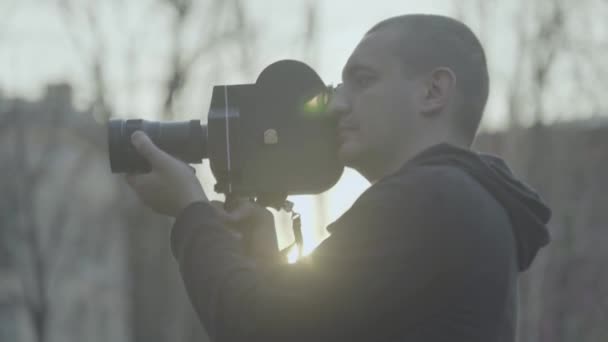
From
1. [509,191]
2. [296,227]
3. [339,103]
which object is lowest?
[296,227]

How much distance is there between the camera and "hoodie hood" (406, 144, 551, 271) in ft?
7.50

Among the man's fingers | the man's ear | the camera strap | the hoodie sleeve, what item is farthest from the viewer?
the camera strap

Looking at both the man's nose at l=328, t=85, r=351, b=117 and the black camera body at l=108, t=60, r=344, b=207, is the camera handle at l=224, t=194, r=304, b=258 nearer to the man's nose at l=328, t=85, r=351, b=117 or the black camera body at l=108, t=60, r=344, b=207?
the black camera body at l=108, t=60, r=344, b=207

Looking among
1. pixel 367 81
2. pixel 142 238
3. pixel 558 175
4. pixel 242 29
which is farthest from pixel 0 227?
pixel 367 81

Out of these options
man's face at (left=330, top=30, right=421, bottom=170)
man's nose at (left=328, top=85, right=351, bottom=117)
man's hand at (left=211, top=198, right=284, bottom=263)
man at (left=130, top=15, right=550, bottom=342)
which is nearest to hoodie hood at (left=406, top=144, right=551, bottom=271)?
man at (left=130, top=15, right=550, bottom=342)

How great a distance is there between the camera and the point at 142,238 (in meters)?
21.9

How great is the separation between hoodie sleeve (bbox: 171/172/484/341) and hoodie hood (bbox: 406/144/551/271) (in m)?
0.14

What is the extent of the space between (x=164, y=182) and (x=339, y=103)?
1.30 ft

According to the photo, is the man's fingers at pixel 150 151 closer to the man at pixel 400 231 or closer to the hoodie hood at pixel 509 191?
the man at pixel 400 231

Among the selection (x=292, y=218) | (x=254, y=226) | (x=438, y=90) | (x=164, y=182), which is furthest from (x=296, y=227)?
(x=438, y=90)

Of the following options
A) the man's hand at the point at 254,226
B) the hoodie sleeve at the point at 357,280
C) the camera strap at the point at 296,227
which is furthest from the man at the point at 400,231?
the camera strap at the point at 296,227

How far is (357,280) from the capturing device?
84.0 inches

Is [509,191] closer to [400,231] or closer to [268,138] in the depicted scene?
[400,231]

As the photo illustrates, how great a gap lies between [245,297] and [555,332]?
1699 cm
